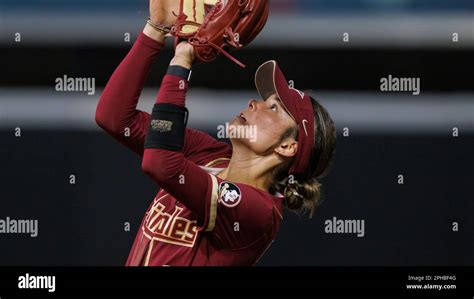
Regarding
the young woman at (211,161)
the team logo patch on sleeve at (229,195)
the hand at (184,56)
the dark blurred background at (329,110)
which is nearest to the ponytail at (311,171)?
the young woman at (211,161)

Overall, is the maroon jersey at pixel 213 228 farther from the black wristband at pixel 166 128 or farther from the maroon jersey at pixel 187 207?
the black wristband at pixel 166 128

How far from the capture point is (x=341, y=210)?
3842 millimetres

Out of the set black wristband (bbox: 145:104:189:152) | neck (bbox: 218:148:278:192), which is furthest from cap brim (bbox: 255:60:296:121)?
black wristband (bbox: 145:104:189:152)

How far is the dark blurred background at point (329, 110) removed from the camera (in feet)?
12.4

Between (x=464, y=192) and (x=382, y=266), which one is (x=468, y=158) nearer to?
(x=464, y=192)

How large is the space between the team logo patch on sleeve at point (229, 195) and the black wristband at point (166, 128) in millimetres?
169

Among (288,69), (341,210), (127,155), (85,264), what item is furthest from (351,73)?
(85,264)

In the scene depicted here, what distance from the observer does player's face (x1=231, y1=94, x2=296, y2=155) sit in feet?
9.38

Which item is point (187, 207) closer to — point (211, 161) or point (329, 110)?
point (211, 161)

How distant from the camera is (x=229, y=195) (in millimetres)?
2732

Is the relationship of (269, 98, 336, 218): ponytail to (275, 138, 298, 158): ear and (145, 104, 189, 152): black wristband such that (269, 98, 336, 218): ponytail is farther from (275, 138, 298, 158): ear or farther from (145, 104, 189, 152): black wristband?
(145, 104, 189, 152): black wristband

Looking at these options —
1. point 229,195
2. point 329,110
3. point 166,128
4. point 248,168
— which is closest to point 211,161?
point 248,168

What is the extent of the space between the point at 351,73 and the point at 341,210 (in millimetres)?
474

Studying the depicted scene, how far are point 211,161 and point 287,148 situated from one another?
0.21 m
